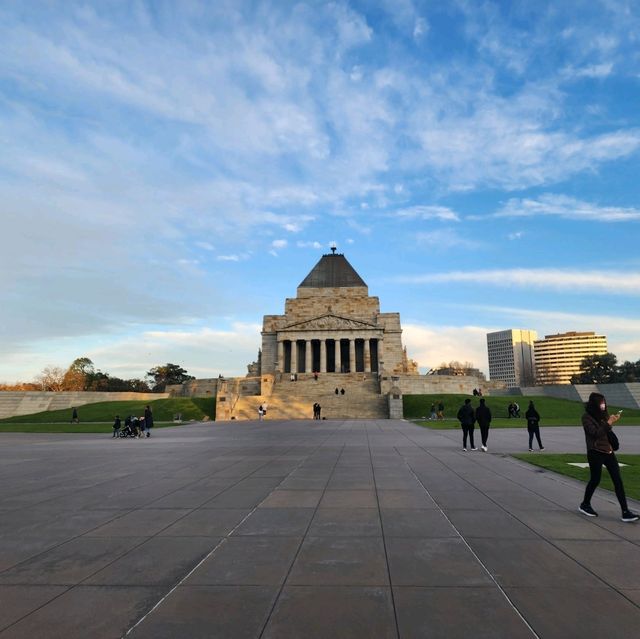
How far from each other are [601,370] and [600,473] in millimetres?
95174

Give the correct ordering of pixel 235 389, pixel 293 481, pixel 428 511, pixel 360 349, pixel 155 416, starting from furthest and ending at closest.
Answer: pixel 360 349 → pixel 235 389 → pixel 155 416 → pixel 293 481 → pixel 428 511

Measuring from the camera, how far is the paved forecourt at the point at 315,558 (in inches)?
159

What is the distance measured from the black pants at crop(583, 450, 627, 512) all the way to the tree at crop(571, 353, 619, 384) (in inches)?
3614

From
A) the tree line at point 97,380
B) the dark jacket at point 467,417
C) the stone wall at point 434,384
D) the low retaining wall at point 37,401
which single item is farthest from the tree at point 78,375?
the dark jacket at point 467,417

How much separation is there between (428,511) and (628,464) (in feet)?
27.6

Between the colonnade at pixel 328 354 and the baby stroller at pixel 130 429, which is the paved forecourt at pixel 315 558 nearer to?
the baby stroller at pixel 130 429

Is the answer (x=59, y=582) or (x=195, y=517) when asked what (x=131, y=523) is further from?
(x=59, y=582)

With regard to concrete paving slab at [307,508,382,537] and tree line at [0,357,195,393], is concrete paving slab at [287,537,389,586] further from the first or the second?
tree line at [0,357,195,393]

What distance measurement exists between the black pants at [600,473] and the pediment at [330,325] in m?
70.5

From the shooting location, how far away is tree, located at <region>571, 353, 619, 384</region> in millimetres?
88000

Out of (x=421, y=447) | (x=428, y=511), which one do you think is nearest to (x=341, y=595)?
(x=428, y=511)

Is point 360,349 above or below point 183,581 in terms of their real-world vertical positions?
above

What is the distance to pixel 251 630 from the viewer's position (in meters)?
3.88

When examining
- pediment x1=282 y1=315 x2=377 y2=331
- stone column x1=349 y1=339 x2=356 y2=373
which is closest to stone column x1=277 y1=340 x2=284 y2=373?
pediment x1=282 y1=315 x2=377 y2=331
